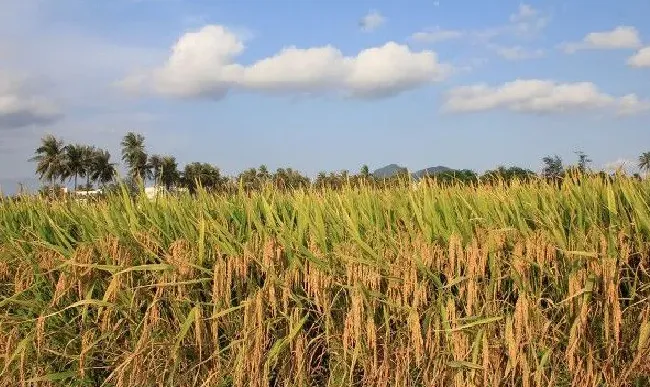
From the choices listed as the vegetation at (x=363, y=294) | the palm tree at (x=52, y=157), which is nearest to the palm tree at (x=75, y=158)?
the palm tree at (x=52, y=157)

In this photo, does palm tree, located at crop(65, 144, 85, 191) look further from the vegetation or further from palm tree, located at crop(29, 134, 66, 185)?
the vegetation

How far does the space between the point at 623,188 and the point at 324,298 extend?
1.79m

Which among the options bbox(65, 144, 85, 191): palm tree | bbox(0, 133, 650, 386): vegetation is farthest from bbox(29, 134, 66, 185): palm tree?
bbox(0, 133, 650, 386): vegetation

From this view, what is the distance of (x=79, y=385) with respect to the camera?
4160mm

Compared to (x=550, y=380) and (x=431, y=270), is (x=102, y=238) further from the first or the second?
(x=550, y=380)

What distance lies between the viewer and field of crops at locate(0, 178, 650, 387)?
128 inches

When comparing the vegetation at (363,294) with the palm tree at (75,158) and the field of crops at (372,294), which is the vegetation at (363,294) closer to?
the field of crops at (372,294)

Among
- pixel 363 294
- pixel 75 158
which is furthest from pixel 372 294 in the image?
pixel 75 158

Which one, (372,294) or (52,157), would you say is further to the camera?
(52,157)

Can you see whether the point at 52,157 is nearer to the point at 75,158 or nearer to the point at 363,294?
the point at 75,158

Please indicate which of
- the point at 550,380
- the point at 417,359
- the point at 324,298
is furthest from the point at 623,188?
the point at 324,298

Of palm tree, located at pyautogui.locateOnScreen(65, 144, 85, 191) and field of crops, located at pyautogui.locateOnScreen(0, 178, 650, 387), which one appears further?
palm tree, located at pyautogui.locateOnScreen(65, 144, 85, 191)

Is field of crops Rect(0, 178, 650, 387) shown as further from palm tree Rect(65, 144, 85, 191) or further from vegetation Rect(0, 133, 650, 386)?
palm tree Rect(65, 144, 85, 191)

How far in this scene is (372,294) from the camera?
3.30m
